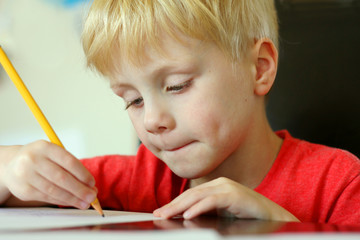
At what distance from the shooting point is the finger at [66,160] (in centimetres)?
55

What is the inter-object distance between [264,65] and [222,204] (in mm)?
356

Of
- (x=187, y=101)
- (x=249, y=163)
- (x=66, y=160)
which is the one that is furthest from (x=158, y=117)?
(x=249, y=163)

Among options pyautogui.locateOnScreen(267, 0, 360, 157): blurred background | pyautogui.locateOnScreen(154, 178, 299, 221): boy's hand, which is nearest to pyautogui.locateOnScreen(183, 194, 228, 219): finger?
pyautogui.locateOnScreen(154, 178, 299, 221): boy's hand

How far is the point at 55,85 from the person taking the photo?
5.91 feet

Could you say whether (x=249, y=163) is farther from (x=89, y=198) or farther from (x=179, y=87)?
(x=89, y=198)

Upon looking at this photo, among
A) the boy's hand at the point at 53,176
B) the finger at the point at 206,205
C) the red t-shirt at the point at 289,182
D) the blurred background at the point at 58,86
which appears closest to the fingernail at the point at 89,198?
the boy's hand at the point at 53,176

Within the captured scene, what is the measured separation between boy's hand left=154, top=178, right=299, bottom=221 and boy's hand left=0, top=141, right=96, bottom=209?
0.34 feet

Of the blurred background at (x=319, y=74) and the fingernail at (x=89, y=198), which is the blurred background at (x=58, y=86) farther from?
the fingernail at (x=89, y=198)

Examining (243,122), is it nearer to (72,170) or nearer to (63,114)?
(72,170)

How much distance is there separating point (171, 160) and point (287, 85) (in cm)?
39

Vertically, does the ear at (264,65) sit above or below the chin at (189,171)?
above

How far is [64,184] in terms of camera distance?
555 mm

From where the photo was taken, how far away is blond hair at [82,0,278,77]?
664mm

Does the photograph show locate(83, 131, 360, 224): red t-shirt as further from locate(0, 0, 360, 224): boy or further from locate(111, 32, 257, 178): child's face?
locate(111, 32, 257, 178): child's face
